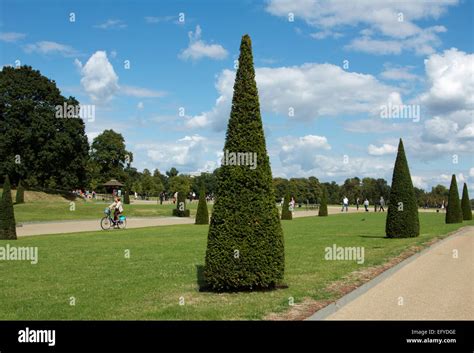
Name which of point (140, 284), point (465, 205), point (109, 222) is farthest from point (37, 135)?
point (140, 284)

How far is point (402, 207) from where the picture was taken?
71.7 feet

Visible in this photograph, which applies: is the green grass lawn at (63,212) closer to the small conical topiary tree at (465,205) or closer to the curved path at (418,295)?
the small conical topiary tree at (465,205)

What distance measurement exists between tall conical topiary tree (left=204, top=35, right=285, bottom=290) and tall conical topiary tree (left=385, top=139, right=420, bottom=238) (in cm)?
1414

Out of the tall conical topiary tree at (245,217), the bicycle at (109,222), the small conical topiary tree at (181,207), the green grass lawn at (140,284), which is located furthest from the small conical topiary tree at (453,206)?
the tall conical topiary tree at (245,217)

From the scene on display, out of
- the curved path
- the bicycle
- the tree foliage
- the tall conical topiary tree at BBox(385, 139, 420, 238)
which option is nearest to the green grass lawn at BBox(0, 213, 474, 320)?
the curved path

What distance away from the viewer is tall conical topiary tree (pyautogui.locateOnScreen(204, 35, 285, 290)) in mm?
8922

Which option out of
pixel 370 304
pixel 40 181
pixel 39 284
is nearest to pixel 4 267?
pixel 39 284

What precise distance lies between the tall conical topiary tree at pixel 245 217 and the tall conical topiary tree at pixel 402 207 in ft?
46.4

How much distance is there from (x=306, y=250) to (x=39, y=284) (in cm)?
935

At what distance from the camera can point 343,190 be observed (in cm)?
13462

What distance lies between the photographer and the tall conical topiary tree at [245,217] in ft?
29.3

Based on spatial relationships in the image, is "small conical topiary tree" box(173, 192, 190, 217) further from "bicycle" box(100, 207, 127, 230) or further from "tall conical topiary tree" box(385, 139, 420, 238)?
"tall conical topiary tree" box(385, 139, 420, 238)

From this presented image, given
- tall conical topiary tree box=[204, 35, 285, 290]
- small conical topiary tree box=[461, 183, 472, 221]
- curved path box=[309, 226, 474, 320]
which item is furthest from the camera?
small conical topiary tree box=[461, 183, 472, 221]

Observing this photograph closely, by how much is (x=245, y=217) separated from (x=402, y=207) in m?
15.0
